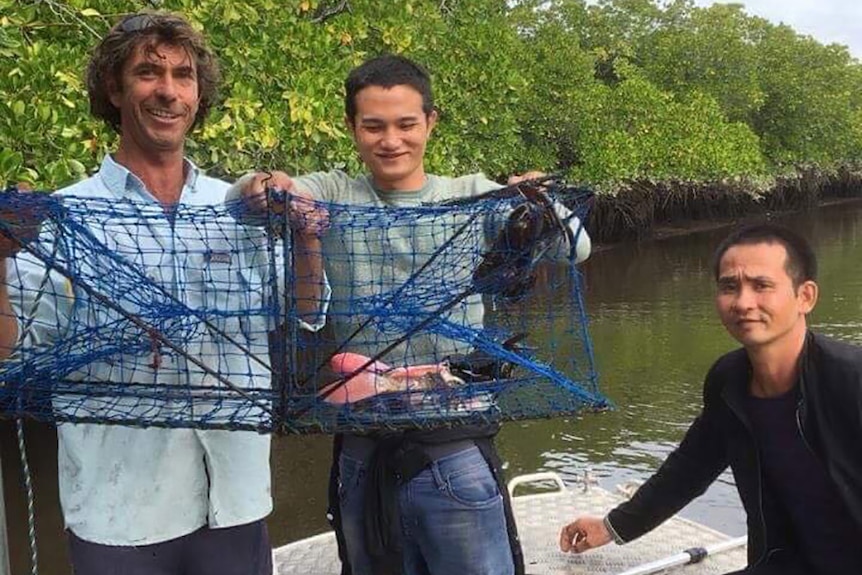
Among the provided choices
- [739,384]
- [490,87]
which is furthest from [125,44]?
[490,87]

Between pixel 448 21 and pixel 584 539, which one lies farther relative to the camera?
pixel 448 21

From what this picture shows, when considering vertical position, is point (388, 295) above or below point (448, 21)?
below

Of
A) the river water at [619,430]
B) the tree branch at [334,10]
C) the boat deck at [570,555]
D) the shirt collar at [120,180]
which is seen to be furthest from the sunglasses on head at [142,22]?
the tree branch at [334,10]

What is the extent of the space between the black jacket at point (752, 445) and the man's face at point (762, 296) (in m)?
0.11

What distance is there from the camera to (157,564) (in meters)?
1.88

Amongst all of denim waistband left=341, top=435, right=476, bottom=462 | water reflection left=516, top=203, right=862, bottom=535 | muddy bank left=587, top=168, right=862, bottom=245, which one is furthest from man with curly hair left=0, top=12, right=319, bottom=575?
muddy bank left=587, top=168, right=862, bottom=245

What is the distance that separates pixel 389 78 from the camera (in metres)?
2.02

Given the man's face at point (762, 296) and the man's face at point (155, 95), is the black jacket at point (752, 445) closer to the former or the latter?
the man's face at point (762, 296)

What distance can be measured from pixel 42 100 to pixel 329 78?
2290 millimetres

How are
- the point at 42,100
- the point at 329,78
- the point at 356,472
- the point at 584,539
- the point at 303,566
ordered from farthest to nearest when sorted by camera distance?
the point at 329,78 < the point at 42,100 < the point at 303,566 < the point at 584,539 < the point at 356,472

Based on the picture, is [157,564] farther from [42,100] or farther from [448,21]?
[448,21]

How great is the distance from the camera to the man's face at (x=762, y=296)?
2.25 m

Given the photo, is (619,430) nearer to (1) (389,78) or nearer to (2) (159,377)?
(1) (389,78)

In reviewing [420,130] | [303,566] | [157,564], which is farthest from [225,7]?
[157,564]
